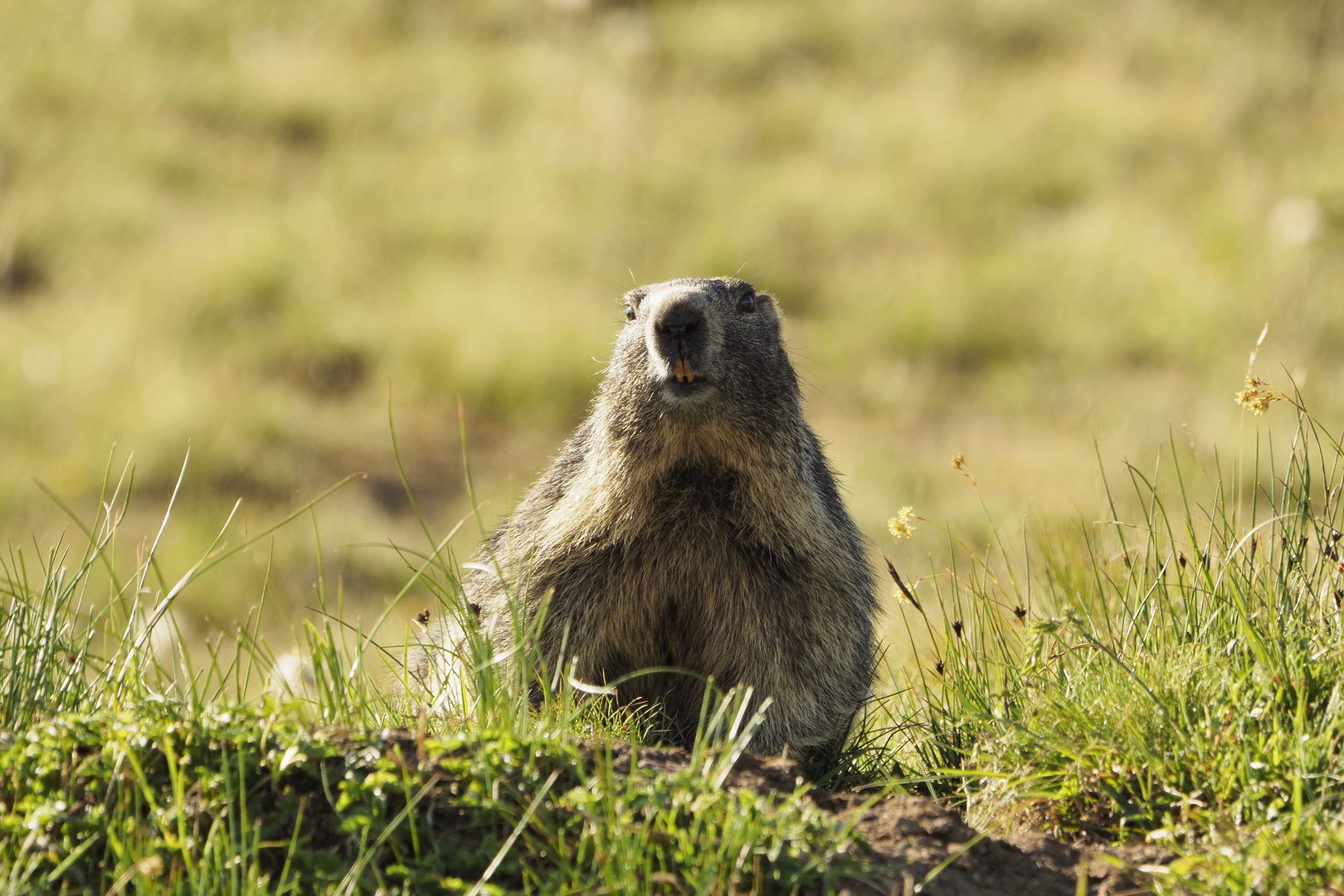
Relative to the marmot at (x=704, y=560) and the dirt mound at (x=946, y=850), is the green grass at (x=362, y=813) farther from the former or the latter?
the marmot at (x=704, y=560)

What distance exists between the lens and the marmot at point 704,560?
4531 millimetres

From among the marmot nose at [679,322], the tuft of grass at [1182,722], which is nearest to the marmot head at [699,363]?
the marmot nose at [679,322]

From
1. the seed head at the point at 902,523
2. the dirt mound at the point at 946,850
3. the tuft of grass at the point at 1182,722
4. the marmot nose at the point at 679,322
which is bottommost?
the dirt mound at the point at 946,850

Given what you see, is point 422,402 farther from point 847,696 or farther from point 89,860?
point 89,860

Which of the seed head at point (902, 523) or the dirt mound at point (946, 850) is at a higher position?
the seed head at point (902, 523)

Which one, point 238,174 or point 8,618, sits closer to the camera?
point 8,618

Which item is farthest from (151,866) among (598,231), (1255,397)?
(598,231)

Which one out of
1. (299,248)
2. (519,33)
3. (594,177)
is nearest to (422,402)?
(299,248)

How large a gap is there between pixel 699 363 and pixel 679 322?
0.53 feet

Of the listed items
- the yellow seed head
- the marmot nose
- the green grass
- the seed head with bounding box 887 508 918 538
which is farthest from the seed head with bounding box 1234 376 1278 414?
the yellow seed head

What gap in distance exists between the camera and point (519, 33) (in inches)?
627

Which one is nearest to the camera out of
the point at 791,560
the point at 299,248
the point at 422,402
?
the point at 791,560

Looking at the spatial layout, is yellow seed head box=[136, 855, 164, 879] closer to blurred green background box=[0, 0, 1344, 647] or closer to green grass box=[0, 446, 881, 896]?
green grass box=[0, 446, 881, 896]

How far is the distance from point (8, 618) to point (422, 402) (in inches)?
324
